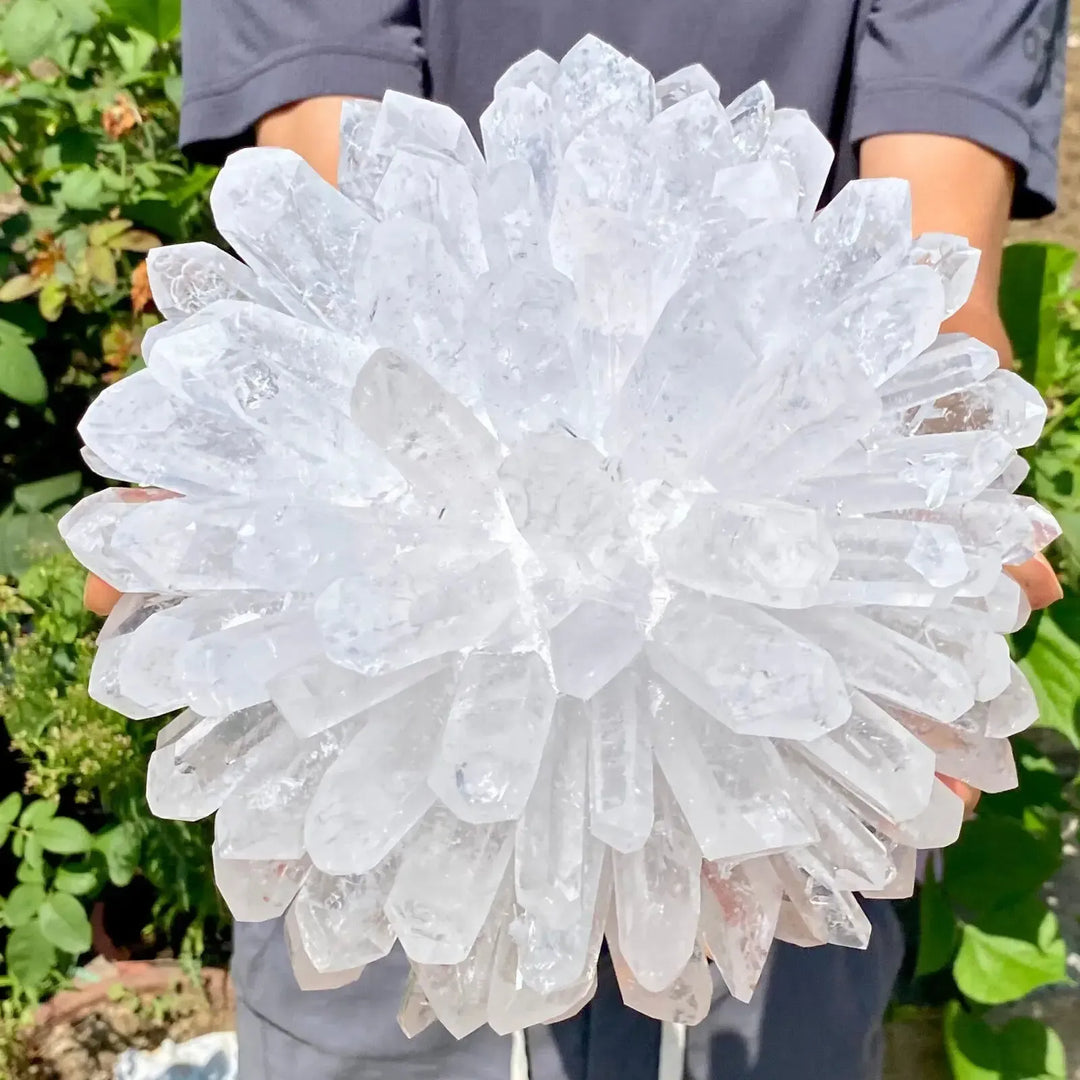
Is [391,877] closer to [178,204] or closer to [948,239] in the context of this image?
[948,239]

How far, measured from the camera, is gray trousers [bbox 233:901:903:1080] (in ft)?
1.71

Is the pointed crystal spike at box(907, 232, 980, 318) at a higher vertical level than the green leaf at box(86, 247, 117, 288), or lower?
higher

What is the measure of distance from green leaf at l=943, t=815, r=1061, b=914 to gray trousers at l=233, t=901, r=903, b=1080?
15 centimetres

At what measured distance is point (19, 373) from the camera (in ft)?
2.38

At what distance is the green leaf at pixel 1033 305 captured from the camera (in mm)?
653

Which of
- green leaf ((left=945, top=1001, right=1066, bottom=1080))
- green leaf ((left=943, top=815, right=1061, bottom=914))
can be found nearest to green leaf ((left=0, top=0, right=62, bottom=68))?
green leaf ((left=943, top=815, right=1061, bottom=914))

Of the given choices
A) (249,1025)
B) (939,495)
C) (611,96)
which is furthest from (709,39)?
(249,1025)

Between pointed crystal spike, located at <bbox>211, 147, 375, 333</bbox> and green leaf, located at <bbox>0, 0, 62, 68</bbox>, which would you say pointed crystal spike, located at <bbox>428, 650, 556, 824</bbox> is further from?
green leaf, located at <bbox>0, 0, 62, 68</bbox>

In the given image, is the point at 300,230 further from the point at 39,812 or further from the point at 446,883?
the point at 39,812

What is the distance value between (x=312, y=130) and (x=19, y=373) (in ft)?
1.07

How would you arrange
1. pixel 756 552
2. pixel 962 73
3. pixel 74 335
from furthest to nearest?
pixel 74 335, pixel 962 73, pixel 756 552

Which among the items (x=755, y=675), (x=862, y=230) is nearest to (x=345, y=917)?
(x=755, y=675)

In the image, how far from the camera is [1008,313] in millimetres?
657

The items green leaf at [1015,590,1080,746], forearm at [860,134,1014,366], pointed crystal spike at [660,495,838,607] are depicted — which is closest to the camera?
pointed crystal spike at [660,495,838,607]
